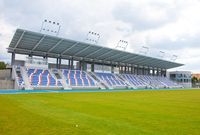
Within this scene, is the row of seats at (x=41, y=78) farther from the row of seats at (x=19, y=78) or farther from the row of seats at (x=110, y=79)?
the row of seats at (x=110, y=79)

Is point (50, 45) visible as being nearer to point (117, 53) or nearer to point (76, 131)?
point (117, 53)

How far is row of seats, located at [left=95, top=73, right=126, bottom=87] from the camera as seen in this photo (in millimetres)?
64562

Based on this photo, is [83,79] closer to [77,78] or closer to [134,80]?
[77,78]

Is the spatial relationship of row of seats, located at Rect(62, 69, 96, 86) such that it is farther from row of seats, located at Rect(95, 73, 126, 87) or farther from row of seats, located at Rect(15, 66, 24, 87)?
row of seats, located at Rect(15, 66, 24, 87)

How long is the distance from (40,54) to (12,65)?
7398 mm

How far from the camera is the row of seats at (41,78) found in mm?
49938

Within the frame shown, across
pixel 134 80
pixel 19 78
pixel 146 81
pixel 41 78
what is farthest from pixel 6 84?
pixel 146 81

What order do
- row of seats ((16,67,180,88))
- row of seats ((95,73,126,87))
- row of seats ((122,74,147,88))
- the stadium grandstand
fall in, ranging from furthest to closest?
row of seats ((122,74,147,88))
row of seats ((95,73,126,87))
row of seats ((16,67,180,88))
the stadium grandstand

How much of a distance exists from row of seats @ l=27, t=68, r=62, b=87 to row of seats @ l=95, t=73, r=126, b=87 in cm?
1629

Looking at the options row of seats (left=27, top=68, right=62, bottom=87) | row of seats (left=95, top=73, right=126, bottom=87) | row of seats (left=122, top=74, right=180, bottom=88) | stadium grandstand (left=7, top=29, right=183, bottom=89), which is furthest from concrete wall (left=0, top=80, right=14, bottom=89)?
row of seats (left=122, top=74, right=180, bottom=88)

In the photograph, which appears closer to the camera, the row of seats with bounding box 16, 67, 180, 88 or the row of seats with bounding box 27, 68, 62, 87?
the row of seats with bounding box 27, 68, 62, 87

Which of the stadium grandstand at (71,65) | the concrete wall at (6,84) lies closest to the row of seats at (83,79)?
the stadium grandstand at (71,65)

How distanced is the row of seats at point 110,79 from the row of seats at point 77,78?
207 inches

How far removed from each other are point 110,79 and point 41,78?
22444mm
